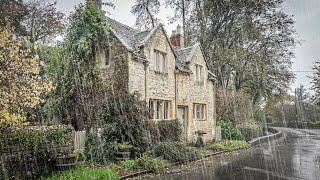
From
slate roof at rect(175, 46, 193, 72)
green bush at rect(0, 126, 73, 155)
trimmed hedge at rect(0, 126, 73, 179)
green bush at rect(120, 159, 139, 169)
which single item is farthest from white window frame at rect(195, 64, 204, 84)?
trimmed hedge at rect(0, 126, 73, 179)

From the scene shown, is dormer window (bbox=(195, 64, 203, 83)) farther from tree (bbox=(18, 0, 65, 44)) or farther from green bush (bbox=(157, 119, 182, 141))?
tree (bbox=(18, 0, 65, 44))

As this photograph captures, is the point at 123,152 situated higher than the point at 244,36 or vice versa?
the point at 244,36

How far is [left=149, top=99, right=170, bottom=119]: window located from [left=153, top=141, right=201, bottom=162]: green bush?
3551mm

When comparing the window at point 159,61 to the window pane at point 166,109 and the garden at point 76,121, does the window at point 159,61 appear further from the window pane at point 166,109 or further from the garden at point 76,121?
the garden at point 76,121

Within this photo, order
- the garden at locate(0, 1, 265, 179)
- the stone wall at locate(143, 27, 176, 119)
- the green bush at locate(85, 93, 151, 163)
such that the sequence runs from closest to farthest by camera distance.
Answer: the garden at locate(0, 1, 265, 179) < the green bush at locate(85, 93, 151, 163) < the stone wall at locate(143, 27, 176, 119)

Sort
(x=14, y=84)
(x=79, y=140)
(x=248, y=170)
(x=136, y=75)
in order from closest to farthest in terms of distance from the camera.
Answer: (x=14, y=84)
(x=248, y=170)
(x=79, y=140)
(x=136, y=75)

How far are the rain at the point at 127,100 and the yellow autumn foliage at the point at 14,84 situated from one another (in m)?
0.04

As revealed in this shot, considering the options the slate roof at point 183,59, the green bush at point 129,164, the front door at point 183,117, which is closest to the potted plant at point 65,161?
the green bush at point 129,164

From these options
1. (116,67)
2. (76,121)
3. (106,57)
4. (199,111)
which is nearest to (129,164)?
(76,121)

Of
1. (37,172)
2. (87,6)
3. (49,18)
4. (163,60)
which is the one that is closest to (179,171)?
(37,172)

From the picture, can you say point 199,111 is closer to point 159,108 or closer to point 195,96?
point 195,96

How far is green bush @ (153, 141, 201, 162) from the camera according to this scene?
14.6 metres

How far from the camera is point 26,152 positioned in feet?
32.6

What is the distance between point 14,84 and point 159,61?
10137mm
